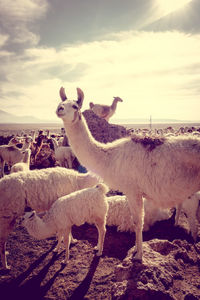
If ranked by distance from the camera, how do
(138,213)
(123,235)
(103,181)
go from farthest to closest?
(123,235)
(103,181)
(138,213)

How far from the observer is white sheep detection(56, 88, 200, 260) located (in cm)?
319

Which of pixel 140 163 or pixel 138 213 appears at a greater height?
pixel 140 163

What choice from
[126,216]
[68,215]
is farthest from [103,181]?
[126,216]

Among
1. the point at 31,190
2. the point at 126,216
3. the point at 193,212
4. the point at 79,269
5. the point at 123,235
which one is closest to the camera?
the point at 79,269

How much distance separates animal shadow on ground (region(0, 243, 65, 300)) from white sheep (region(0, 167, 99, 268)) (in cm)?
49

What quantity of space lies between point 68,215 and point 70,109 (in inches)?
90.3

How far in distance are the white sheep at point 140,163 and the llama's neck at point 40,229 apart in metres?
1.65

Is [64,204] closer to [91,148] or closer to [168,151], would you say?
[91,148]

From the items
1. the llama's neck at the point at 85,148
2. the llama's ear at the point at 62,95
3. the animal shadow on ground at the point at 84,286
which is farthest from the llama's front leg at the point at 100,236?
the llama's ear at the point at 62,95

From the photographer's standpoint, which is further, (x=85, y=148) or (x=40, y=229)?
(x=40, y=229)

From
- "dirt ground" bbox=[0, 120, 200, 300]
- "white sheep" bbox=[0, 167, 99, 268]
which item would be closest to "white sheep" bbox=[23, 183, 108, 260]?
"white sheep" bbox=[0, 167, 99, 268]

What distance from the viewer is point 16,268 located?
163 inches

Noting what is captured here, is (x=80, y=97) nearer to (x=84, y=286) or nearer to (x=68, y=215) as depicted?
(x=68, y=215)

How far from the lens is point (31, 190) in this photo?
4.48 meters
